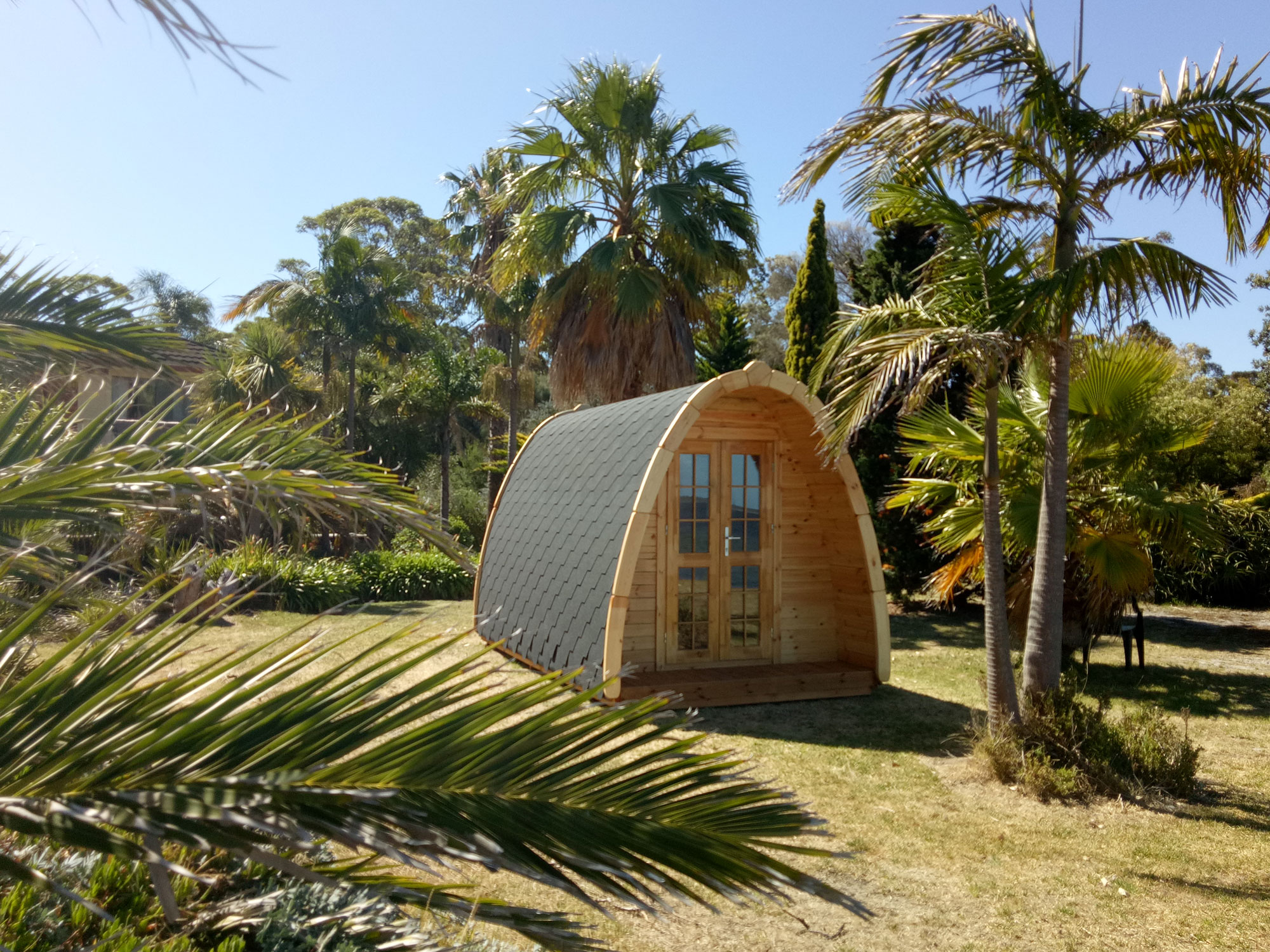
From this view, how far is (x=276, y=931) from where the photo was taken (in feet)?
8.87

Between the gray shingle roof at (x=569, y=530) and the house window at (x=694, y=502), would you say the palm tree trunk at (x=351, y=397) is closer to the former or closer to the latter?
the gray shingle roof at (x=569, y=530)

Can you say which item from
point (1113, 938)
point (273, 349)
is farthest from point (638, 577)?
point (273, 349)

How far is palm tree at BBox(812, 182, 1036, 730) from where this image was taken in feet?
18.3

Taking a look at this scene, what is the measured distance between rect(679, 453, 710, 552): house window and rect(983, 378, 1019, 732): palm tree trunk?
10.7ft

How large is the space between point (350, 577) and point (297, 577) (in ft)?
2.88

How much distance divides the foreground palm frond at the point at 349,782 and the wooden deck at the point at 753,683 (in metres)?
6.06

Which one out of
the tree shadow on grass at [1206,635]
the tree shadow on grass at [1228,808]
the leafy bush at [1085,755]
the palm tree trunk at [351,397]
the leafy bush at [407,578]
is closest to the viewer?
the tree shadow on grass at [1228,808]

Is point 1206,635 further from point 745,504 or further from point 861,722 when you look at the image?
point 745,504

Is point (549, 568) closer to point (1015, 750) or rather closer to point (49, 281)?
point (1015, 750)

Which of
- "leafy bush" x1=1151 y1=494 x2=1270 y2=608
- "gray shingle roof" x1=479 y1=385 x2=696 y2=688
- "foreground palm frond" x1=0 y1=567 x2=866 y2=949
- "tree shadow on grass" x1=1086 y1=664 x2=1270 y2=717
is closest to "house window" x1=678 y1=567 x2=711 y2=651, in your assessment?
"gray shingle roof" x1=479 y1=385 x2=696 y2=688

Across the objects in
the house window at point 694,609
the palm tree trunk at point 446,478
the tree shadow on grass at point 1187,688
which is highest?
the palm tree trunk at point 446,478

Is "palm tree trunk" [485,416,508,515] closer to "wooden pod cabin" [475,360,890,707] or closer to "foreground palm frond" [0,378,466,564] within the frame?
"wooden pod cabin" [475,360,890,707]

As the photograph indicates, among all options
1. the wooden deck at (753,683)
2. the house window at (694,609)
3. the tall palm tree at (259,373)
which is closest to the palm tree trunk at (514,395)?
the tall palm tree at (259,373)

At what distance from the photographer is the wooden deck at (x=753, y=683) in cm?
791
